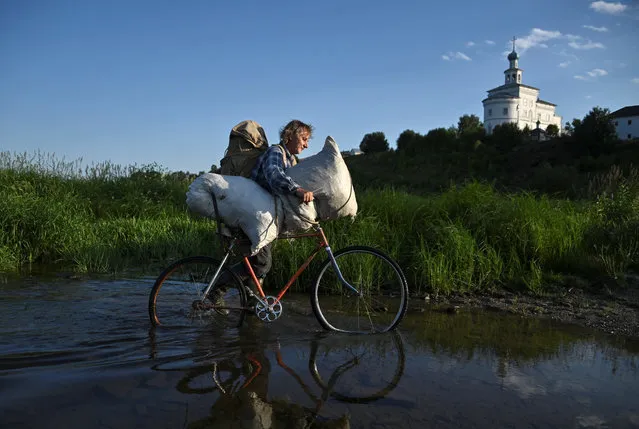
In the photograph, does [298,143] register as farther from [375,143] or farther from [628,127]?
[628,127]

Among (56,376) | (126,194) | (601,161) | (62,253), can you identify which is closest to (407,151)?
(601,161)

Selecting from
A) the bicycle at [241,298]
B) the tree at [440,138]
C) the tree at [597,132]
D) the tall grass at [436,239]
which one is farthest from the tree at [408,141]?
the bicycle at [241,298]

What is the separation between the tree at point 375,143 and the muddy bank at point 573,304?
229 ft

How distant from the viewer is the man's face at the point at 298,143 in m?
4.80

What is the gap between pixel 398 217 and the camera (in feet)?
26.0

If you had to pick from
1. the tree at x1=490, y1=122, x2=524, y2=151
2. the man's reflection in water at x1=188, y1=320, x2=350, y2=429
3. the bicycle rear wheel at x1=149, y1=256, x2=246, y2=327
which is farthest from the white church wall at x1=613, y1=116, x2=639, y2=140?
the man's reflection in water at x1=188, y1=320, x2=350, y2=429

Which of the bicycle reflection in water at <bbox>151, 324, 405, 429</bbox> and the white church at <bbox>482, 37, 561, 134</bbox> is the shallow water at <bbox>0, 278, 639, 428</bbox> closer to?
the bicycle reflection in water at <bbox>151, 324, 405, 429</bbox>

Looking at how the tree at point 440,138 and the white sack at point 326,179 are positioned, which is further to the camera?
the tree at point 440,138

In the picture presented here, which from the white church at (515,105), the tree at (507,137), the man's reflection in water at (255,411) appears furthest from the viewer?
the white church at (515,105)

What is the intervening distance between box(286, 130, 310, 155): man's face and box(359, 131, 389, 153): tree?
71335 millimetres

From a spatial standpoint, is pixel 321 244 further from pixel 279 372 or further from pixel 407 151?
pixel 407 151

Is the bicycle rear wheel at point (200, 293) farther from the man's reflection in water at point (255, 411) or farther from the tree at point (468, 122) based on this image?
the tree at point (468, 122)

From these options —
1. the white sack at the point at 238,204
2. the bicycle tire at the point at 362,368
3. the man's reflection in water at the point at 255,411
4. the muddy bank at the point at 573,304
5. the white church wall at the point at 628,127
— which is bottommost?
the man's reflection in water at the point at 255,411

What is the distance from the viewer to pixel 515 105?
9150 centimetres
